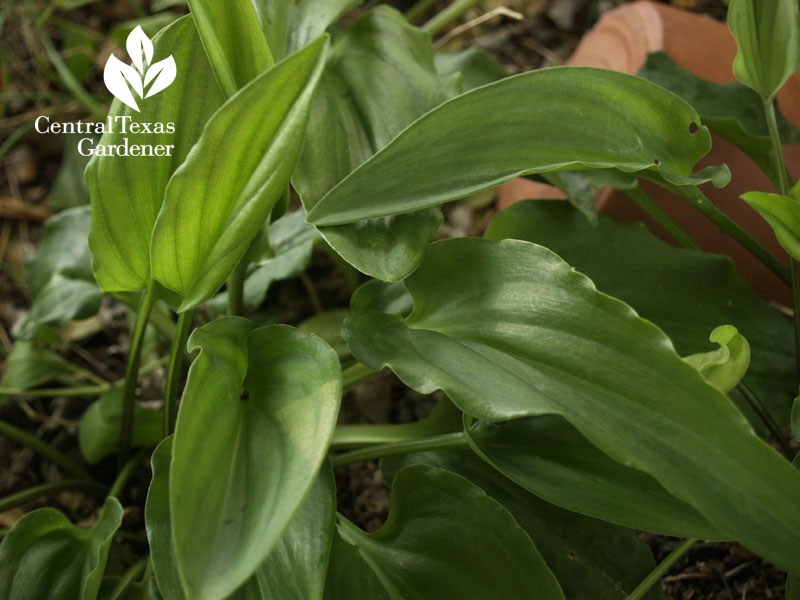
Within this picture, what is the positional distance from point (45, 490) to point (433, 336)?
1.78 feet

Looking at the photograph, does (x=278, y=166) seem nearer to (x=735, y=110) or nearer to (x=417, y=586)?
(x=417, y=586)

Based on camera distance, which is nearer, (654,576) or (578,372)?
(578,372)

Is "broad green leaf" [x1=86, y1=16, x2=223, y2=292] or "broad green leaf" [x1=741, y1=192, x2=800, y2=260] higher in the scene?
"broad green leaf" [x1=86, y1=16, x2=223, y2=292]

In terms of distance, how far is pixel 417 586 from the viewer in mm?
608

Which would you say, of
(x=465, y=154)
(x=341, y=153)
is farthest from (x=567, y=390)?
(x=341, y=153)

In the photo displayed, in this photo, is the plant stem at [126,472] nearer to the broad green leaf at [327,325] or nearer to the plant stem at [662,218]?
the broad green leaf at [327,325]

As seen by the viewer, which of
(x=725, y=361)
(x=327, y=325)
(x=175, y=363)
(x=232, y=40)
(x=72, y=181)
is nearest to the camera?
(x=725, y=361)

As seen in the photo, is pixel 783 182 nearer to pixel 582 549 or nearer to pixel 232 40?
pixel 582 549

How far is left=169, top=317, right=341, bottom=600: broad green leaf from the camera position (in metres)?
0.42

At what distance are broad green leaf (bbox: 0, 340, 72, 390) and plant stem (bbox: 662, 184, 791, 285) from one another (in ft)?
2.75

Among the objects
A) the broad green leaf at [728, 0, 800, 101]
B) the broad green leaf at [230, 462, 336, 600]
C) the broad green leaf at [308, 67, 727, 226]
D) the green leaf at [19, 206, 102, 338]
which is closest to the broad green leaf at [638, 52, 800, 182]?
the broad green leaf at [728, 0, 800, 101]

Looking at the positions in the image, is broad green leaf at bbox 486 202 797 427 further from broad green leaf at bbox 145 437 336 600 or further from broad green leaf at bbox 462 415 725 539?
broad green leaf at bbox 145 437 336 600

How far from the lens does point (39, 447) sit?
86 cm
